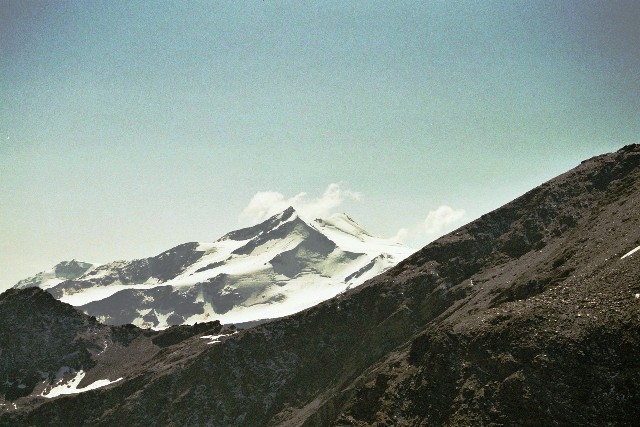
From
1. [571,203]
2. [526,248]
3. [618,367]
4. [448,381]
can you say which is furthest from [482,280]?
[618,367]

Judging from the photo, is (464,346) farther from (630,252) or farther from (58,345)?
(58,345)

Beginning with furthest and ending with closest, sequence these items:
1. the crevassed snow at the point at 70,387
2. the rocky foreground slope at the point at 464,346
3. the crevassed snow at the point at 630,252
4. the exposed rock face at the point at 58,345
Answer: the exposed rock face at the point at 58,345 → the crevassed snow at the point at 70,387 → the crevassed snow at the point at 630,252 → the rocky foreground slope at the point at 464,346

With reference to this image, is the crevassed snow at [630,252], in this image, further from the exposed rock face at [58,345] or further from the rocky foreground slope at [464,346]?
the exposed rock face at [58,345]

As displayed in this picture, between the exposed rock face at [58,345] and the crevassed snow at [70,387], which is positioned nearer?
the crevassed snow at [70,387]

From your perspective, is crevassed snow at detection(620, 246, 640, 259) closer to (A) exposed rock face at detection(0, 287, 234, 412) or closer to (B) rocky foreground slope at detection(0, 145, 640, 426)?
(B) rocky foreground slope at detection(0, 145, 640, 426)

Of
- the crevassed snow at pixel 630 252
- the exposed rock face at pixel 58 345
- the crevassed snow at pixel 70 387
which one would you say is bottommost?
the crevassed snow at pixel 630 252

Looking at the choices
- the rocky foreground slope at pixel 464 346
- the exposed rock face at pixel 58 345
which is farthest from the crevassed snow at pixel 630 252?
the exposed rock face at pixel 58 345

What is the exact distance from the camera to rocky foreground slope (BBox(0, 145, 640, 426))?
4322 centimetres

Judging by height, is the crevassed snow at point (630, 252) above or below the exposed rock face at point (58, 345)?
below

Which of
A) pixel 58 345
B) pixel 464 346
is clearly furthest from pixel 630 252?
pixel 58 345

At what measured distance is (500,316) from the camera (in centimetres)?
5325

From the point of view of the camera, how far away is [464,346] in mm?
53125

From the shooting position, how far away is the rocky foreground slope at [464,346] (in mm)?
43219

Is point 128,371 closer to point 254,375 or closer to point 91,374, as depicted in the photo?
point 91,374
